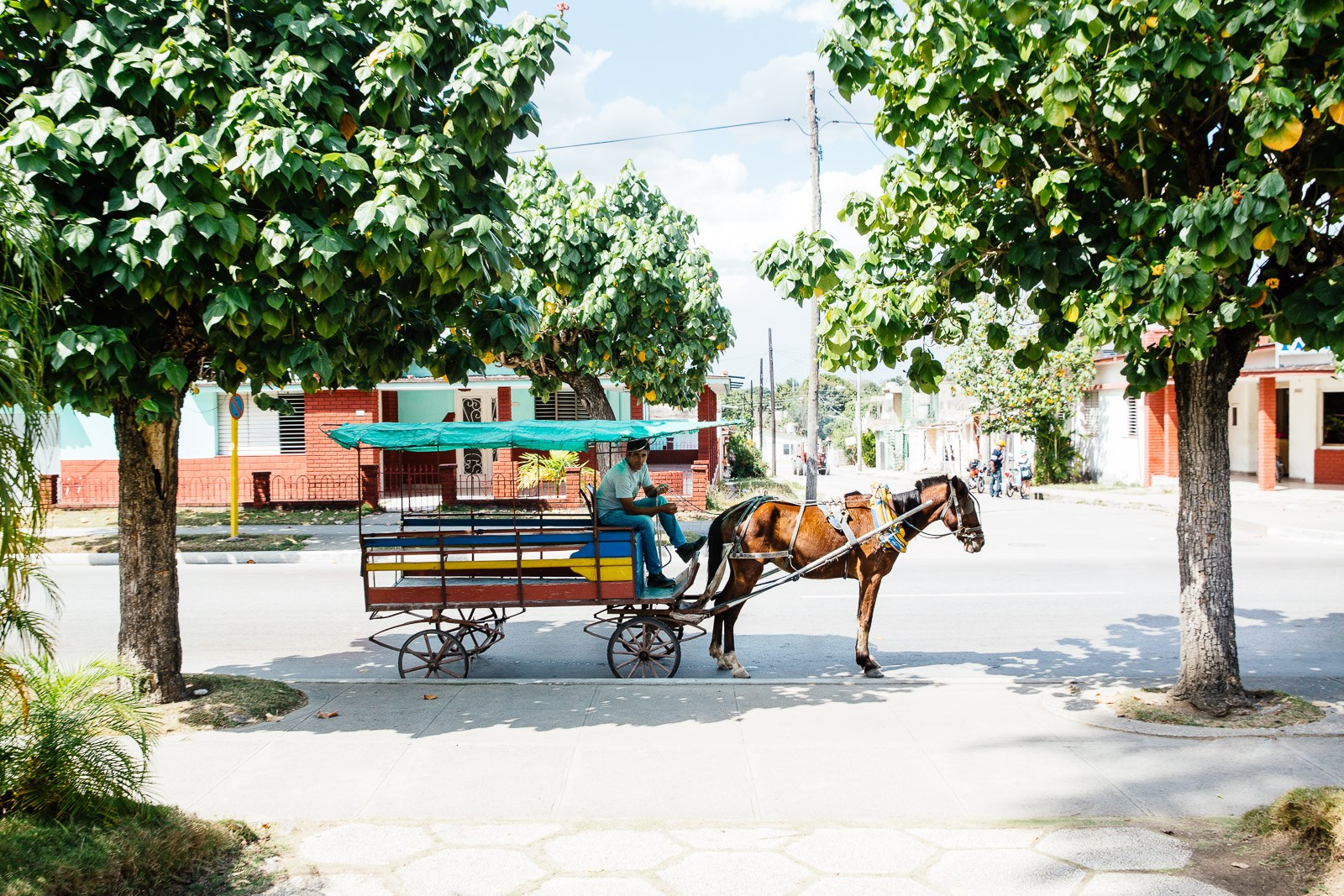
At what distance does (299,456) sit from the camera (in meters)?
24.9

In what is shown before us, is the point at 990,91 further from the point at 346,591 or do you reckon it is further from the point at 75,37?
the point at 346,591

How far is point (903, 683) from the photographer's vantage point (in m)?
8.64

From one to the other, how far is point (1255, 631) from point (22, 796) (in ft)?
37.2

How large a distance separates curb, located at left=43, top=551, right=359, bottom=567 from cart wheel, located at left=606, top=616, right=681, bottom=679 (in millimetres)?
9578

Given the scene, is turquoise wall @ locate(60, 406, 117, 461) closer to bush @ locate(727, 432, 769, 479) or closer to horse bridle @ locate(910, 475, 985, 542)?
horse bridle @ locate(910, 475, 985, 542)

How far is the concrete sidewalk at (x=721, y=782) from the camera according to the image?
508 centimetres

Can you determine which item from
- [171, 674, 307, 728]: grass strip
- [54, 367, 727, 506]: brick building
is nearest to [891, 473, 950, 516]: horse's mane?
[171, 674, 307, 728]: grass strip

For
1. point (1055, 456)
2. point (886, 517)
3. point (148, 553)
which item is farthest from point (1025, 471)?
point (148, 553)

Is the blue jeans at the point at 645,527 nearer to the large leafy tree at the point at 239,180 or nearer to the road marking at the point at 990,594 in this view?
the large leafy tree at the point at 239,180

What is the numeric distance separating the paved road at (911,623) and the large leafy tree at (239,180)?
342 centimetres

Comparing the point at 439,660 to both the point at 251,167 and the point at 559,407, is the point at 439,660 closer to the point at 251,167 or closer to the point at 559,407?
the point at 251,167

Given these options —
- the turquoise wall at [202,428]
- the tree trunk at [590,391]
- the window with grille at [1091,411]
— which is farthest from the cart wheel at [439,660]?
the window with grille at [1091,411]

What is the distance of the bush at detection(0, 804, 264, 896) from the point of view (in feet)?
13.8

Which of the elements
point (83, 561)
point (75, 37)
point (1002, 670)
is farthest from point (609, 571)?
point (83, 561)
